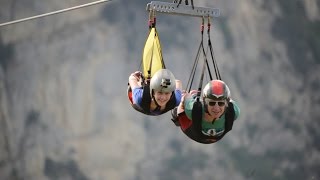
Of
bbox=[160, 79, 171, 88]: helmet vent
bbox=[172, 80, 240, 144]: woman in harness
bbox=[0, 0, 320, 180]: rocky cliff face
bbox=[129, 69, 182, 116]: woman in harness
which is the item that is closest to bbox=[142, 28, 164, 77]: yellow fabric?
bbox=[129, 69, 182, 116]: woman in harness

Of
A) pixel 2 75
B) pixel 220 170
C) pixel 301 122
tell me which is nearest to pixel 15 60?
pixel 2 75

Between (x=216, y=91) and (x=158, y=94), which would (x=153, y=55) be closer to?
(x=158, y=94)

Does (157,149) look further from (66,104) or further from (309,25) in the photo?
(309,25)

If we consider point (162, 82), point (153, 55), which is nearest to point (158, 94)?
point (162, 82)

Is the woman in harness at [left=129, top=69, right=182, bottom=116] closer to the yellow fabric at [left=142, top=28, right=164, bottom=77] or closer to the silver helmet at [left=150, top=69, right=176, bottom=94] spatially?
the silver helmet at [left=150, top=69, right=176, bottom=94]

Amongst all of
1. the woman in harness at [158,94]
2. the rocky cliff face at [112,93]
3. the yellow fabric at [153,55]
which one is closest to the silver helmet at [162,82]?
the woman in harness at [158,94]

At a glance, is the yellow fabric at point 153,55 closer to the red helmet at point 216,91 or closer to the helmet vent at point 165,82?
the helmet vent at point 165,82
